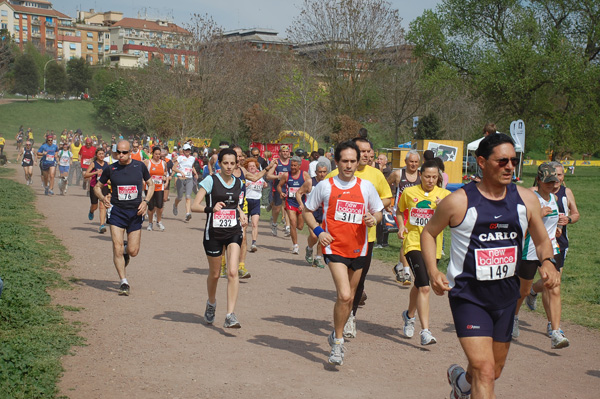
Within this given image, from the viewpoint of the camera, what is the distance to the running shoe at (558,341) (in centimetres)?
752

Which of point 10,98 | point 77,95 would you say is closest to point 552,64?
point 77,95

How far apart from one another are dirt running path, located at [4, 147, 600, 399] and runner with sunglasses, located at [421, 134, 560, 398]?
155cm

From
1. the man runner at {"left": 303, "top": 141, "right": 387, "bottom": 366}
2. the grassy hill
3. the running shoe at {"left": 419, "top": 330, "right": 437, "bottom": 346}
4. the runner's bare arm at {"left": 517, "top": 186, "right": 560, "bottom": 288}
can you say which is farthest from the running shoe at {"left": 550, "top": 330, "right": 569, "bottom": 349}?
the grassy hill

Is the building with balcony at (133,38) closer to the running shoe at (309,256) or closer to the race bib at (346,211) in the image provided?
the running shoe at (309,256)

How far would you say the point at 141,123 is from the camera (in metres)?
72.7

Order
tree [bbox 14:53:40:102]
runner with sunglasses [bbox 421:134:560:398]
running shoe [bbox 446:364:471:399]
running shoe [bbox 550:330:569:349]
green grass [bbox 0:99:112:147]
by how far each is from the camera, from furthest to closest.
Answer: tree [bbox 14:53:40:102] → green grass [bbox 0:99:112:147] → running shoe [bbox 550:330:569:349] → running shoe [bbox 446:364:471:399] → runner with sunglasses [bbox 421:134:560:398]

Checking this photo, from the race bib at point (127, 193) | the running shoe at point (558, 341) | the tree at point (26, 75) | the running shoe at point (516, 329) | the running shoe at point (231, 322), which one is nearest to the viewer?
the running shoe at point (558, 341)

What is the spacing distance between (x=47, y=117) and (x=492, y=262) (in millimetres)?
90640

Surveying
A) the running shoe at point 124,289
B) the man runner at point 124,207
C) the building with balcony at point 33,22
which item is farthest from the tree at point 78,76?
the running shoe at point 124,289

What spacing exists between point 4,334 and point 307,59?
42577mm

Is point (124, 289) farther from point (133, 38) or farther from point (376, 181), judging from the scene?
point (133, 38)

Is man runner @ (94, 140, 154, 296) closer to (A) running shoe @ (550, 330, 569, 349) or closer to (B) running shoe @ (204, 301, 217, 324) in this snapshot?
(B) running shoe @ (204, 301, 217, 324)

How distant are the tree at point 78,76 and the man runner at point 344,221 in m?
103

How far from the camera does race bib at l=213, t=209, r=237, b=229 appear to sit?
27.0 feet
